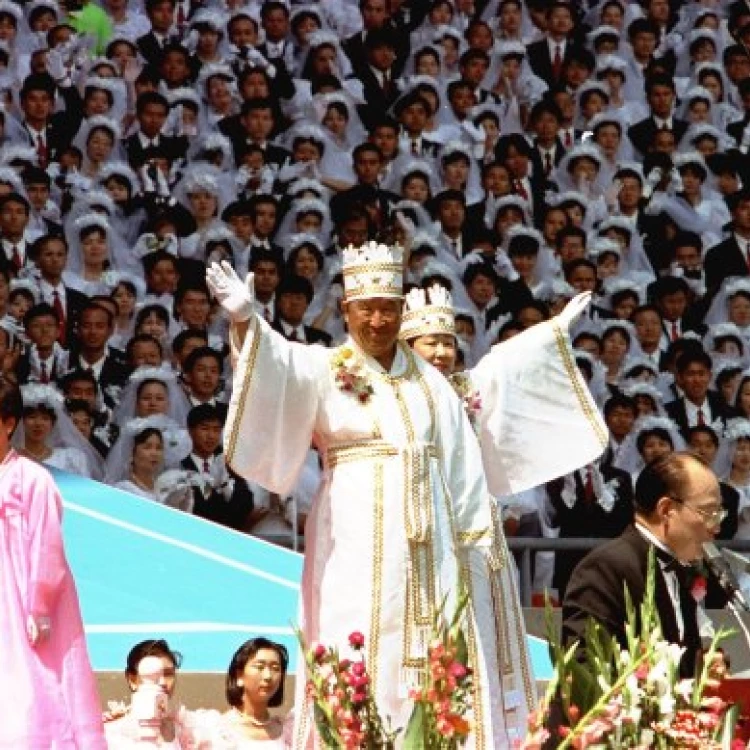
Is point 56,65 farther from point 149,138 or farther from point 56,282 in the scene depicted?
point 56,282

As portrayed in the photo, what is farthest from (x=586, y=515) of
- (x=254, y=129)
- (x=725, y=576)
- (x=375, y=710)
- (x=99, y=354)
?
(x=375, y=710)

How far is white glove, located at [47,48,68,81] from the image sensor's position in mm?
14188

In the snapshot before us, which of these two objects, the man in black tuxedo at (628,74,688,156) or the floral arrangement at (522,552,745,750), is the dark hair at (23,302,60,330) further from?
the floral arrangement at (522,552,745,750)

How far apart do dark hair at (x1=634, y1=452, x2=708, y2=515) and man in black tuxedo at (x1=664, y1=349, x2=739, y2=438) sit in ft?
25.5

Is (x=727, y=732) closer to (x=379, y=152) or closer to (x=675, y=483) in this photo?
(x=675, y=483)

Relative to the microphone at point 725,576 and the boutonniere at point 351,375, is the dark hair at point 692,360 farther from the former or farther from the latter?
the microphone at point 725,576

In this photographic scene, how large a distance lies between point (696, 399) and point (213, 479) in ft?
10.1

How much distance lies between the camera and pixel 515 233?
568 inches

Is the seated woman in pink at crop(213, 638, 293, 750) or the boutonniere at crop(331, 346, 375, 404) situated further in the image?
the seated woman in pink at crop(213, 638, 293, 750)

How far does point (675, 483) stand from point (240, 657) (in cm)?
313

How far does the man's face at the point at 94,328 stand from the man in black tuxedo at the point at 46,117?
172cm

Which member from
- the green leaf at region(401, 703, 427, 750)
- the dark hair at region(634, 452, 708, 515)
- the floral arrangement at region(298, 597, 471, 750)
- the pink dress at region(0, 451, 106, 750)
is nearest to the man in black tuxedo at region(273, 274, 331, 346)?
the pink dress at region(0, 451, 106, 750)

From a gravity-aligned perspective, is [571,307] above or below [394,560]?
above

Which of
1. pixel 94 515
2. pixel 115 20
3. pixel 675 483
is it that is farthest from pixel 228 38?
pixel 675 483
